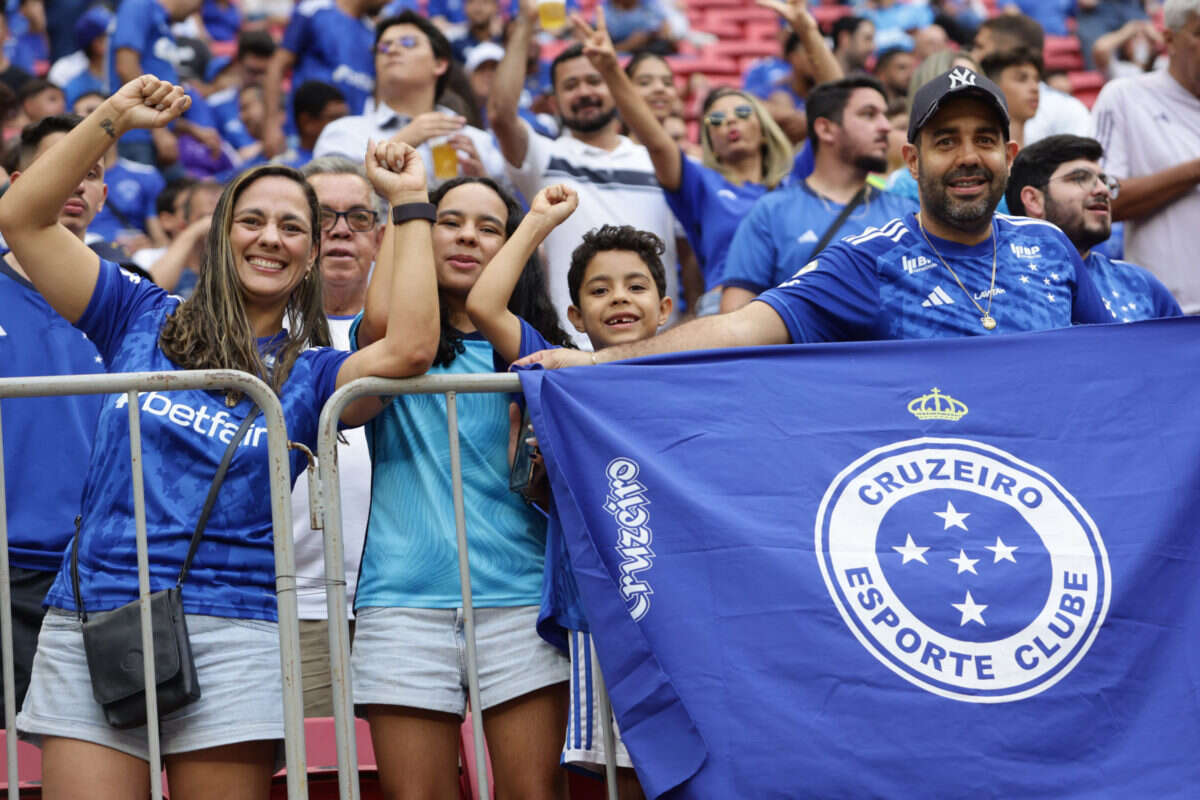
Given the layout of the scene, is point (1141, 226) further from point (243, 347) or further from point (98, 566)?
point (98, 566)

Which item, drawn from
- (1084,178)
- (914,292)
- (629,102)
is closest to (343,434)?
(914,292)

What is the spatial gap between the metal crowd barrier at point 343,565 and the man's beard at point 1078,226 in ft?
8.64

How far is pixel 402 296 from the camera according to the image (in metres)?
3.90

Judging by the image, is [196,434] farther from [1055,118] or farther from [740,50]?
[740,50]

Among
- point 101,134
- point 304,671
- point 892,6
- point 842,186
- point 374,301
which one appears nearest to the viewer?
point 101,134

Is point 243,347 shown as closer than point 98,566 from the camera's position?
No

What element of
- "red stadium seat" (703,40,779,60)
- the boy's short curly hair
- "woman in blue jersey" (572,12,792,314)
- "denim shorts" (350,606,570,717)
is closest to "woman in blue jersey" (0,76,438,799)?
"denim shorts" (350,606,570,717)

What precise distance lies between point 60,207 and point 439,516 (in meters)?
1.18

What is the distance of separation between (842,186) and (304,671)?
10.7 ft

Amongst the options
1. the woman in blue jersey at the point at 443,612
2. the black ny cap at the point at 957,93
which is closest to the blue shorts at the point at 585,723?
the woman in blue jersey at the point at 443,612

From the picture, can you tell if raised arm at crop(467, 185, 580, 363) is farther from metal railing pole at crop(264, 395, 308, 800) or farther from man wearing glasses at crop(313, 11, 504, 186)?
man wearing glasses at crop(313, 11, 504, 186)

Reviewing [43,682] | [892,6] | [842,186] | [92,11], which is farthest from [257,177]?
[892,6]

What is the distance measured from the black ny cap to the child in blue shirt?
0.88m

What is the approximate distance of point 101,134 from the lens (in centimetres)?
386
